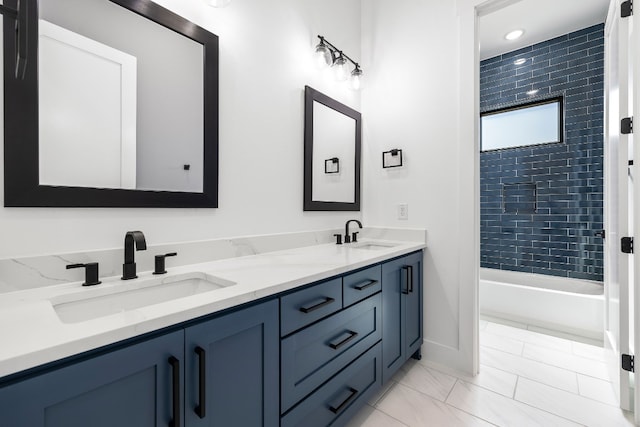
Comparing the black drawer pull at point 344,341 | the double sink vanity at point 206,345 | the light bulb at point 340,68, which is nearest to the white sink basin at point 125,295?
the double sink vanity at point 206,345

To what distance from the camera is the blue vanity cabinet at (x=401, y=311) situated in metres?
1.65

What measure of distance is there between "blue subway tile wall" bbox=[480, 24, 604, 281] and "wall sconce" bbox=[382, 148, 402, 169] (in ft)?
6.51

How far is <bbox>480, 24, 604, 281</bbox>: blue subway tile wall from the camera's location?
9.61 feet

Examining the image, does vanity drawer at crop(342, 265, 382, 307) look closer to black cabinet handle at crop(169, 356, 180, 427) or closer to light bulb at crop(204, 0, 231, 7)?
black cabinet handle at crop(169, 356, 180, 427)

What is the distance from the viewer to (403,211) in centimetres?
223

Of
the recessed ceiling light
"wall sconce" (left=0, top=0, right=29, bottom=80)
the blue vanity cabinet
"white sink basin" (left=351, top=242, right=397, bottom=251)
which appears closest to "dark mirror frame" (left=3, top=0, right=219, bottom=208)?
"wall sconce" (left=0, top=0, right=29, bottom=80)

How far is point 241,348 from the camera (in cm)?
90

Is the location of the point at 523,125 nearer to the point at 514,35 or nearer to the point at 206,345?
the point at 514,35

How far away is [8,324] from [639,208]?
2337 mm

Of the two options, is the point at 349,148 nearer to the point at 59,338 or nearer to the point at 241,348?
the point at 241,348

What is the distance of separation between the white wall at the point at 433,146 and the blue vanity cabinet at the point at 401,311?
0.45ft

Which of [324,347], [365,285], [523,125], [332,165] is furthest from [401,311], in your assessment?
[523,125]

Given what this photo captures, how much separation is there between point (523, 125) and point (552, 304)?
77.9 inches

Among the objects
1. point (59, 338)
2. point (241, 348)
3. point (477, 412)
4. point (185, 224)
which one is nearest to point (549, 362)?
point (477, 412)
